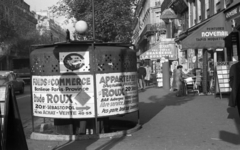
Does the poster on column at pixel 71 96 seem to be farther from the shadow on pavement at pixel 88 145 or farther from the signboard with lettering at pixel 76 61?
the shadow on pavement at pixel 88 145

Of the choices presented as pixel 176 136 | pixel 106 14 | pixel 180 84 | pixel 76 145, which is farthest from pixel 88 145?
pixel 106 14

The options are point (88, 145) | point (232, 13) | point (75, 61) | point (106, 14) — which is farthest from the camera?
point (106, 14)

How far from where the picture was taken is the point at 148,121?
9234 millimetres

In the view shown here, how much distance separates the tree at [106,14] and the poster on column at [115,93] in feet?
64.3

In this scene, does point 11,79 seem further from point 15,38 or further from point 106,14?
point 15,38

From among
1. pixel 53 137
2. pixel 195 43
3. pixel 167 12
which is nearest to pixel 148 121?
pixel 53 137

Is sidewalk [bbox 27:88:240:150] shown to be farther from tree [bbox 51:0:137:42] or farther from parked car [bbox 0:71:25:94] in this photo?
tree [bbox 51:0:137:42]

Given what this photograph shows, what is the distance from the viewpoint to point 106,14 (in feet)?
90.1

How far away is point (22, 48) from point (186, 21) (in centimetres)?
3027

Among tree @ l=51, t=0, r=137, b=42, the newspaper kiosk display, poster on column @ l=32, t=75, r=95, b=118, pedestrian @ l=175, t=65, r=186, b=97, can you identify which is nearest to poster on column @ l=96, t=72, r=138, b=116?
the newspaper kiosk display

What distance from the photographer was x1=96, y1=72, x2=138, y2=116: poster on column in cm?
715

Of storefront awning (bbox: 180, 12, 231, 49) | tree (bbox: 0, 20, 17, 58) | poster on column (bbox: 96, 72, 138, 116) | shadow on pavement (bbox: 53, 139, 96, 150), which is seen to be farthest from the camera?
tree (bbox: 0, 20, 17, 58)

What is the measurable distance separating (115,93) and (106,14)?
68.4ft

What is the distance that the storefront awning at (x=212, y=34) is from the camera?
1289 cm
